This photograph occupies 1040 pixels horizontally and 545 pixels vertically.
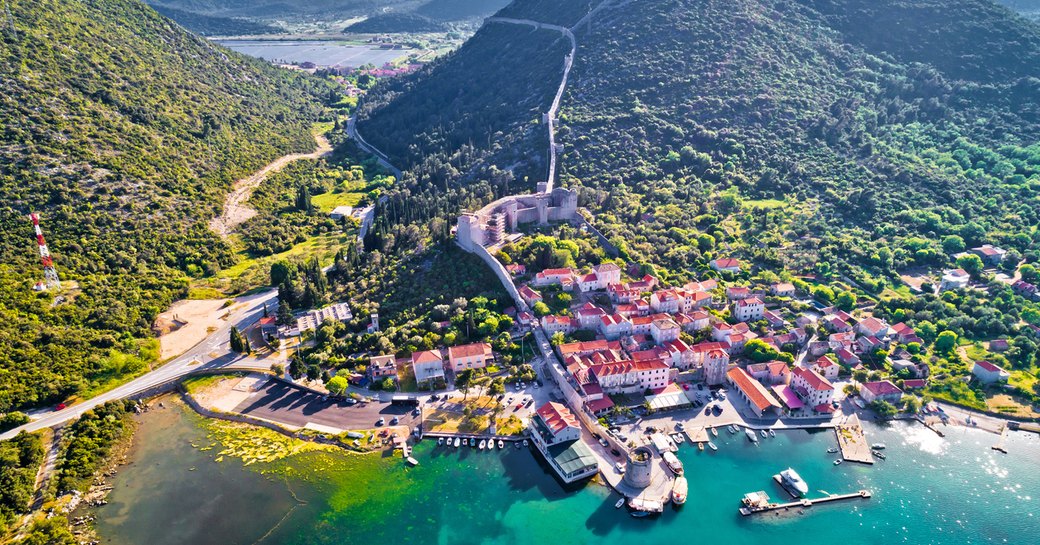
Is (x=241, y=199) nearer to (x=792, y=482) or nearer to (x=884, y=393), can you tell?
(x=792, y=482)

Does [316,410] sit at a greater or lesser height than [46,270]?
lesser

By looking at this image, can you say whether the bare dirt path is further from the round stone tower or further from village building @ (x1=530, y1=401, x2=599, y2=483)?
the round stone tower

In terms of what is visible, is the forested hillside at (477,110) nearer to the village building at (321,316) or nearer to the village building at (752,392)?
the village building at (321,316)

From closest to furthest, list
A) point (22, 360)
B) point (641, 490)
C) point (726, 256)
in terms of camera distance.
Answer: point (641, 490) < point (22, 360) < point (726, 256)

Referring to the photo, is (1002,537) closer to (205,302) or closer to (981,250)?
(981,250)

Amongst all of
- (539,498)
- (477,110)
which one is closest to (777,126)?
(477,110)

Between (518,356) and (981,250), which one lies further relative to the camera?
(981,250)

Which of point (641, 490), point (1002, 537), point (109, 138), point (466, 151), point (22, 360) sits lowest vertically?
point (1002, 537)

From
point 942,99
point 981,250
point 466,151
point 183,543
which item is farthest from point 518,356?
point 942,99
